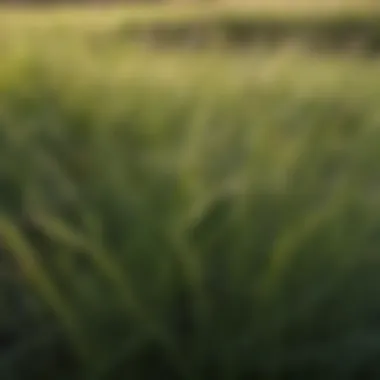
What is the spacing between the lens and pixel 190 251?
38 centimetres

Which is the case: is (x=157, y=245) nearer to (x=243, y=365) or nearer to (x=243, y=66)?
(x=243, y=365)

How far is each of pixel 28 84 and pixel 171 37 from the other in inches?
10.4

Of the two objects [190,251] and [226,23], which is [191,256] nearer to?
[190,251]

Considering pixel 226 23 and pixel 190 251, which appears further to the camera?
pixel 226 23

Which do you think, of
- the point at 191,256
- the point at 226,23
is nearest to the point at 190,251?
the point at 191,256

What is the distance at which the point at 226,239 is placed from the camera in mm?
393

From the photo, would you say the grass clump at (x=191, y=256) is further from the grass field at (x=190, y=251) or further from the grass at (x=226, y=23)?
the grass at (x=226, y=23)

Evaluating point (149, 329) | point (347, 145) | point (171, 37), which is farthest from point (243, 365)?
point (171, 37)

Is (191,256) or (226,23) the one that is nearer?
(191,256)

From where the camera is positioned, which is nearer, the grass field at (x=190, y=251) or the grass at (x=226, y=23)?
the grass field at (x=190, y=251)

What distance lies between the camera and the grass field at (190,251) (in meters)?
0.37

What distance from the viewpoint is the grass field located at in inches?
14.7

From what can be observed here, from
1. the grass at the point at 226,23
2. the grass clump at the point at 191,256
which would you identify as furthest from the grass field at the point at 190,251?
the grass at the point at 226,23

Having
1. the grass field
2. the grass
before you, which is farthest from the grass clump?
the grass
